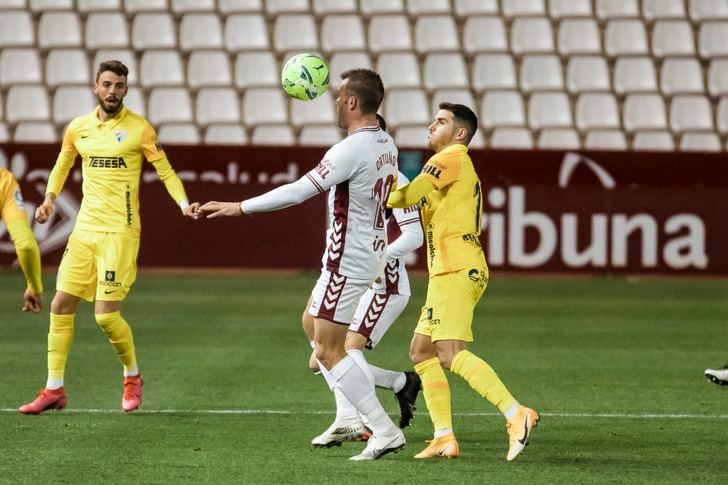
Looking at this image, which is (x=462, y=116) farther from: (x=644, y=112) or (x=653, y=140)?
(x=644, y=112)

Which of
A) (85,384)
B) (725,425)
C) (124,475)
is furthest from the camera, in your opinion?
(85,384)

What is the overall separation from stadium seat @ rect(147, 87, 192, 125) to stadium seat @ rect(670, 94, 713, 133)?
6.83 metres

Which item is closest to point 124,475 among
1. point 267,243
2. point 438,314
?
point 438,314

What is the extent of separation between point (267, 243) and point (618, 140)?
203 inches

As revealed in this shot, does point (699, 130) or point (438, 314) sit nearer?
point (438, 314)

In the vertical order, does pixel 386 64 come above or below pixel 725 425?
above

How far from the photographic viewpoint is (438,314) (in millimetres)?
6691

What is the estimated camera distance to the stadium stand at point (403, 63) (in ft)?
59.7

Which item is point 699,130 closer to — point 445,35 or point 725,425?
point 445,35

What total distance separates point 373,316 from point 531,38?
487 inches

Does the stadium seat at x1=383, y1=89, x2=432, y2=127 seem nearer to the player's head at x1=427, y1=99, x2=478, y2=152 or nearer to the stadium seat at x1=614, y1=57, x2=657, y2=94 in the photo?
the stadium seat at x1=614, y1=57, x2=657, y2=94

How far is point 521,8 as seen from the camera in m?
19.6

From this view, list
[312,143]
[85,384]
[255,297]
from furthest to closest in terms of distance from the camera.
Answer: [312,143] → [255,297] → [85,384]

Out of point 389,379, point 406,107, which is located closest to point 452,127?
point 389,379
